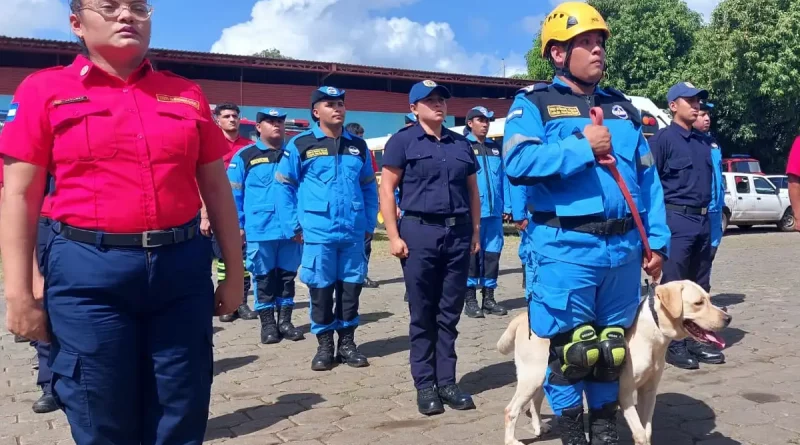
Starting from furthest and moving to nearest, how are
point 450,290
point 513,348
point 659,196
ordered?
point 450,290, point 513,348, point 659,196

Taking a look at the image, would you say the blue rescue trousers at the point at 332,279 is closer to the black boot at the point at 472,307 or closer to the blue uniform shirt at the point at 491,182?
the black boot at the point at 472,307

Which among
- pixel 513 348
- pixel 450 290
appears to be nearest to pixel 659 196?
pixel 513 348

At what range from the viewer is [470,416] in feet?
15.3

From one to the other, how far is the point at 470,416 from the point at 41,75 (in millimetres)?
3332

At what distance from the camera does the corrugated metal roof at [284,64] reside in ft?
82.3

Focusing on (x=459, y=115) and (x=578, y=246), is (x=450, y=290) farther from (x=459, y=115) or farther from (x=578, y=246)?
(x=459, y=115)

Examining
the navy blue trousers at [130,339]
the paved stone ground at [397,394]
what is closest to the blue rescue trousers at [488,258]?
the paved stone ground at [397,394]

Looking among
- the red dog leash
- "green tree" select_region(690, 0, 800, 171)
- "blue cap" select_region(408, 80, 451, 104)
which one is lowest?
the red dog leash

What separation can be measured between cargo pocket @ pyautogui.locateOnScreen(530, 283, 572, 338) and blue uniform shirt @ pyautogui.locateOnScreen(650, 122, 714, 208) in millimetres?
3023

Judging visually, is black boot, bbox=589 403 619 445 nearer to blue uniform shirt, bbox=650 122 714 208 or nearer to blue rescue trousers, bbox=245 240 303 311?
blue uniform shirt, bbox=650 122 714 208

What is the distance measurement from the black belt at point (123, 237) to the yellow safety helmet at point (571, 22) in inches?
83.1

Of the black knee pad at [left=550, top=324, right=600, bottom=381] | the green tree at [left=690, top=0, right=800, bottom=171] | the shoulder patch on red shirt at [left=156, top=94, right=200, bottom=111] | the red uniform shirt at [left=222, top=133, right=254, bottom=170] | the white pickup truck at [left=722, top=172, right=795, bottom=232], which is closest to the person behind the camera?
the shoulder patch on red shirt at [left=156, top=94, right=200, bottom=111]

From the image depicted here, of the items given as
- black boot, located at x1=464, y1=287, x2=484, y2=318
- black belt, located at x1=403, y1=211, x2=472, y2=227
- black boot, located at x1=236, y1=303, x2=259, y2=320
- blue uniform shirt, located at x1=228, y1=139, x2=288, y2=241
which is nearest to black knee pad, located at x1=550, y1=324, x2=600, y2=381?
black belt, located at x1=403, y1=211, x2=472, y2=227

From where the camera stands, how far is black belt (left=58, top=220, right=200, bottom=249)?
241 centimetres
